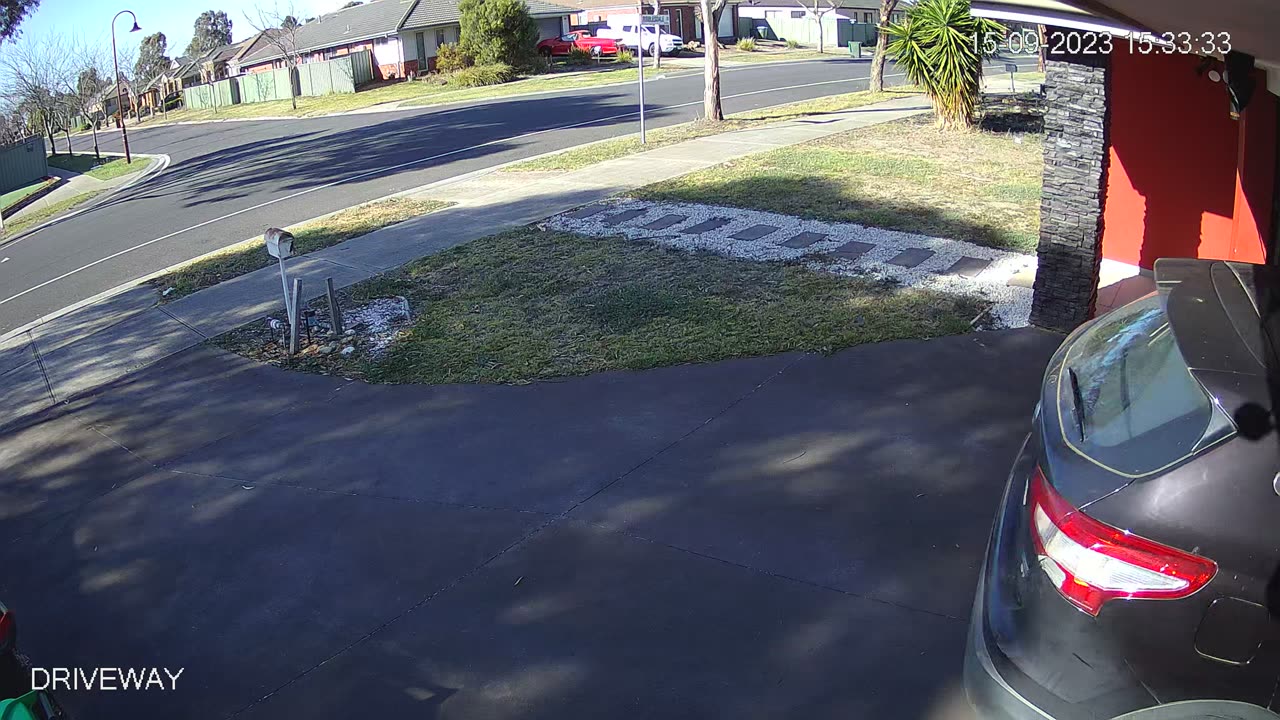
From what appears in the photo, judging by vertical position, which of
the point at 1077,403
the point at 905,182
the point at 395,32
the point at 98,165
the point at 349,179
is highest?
the point at 395,32

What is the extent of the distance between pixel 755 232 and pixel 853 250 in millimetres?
1390

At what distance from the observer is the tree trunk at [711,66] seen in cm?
2053

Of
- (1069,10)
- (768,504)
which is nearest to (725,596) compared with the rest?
(768,504)

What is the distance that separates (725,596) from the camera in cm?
495

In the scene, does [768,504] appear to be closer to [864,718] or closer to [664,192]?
[864,718]

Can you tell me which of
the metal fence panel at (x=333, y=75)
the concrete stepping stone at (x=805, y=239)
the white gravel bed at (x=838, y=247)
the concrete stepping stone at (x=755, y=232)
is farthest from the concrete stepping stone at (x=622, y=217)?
the metal fence panel at (x=333, y=75)

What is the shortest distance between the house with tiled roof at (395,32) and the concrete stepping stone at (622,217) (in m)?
40.7

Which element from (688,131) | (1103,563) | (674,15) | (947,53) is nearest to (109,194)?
(688,131)

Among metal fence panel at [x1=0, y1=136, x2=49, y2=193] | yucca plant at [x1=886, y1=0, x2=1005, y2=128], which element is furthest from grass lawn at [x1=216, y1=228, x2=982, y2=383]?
metal fence panel at [x1=0, y1=136, x2=49, y2=193]

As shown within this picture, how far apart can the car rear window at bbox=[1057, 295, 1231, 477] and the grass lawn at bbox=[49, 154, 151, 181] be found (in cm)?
3185

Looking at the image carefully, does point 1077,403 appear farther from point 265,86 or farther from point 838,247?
point 265,86

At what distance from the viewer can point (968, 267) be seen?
9.77 meters

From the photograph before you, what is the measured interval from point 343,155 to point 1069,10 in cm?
2047

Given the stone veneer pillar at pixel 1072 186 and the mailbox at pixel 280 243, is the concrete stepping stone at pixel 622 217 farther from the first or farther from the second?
the stone veneer pillar at pixel 1072 186
